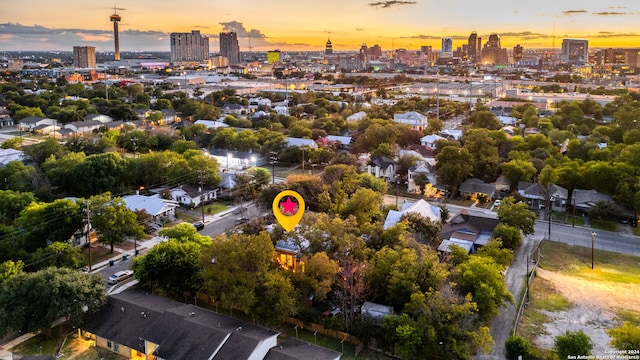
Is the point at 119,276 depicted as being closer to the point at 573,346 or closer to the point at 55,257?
the point at 55,257

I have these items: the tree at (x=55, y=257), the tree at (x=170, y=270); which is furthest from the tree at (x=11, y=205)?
the tree at (x=170, y=270)

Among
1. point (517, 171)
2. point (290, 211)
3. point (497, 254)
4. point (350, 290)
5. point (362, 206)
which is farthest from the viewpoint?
point (517, 171)

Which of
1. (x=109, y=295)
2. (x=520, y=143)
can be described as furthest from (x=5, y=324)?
(x=520, y=143)

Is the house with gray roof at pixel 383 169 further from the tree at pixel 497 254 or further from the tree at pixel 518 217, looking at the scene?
the tree at pixel 497 254

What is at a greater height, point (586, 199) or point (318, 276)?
point (586, 199)

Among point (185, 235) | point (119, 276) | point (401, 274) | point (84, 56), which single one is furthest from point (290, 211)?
point (84, 56)

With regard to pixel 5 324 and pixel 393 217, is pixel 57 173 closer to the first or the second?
pixel 5 324
